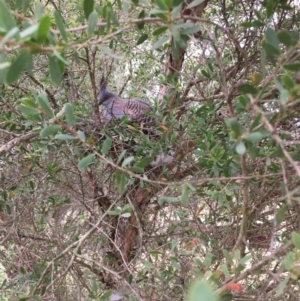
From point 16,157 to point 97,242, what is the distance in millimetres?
502

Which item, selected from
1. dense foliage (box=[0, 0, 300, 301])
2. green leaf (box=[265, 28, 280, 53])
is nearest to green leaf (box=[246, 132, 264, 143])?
dense foliage (box=[0, 0, 300, 301])

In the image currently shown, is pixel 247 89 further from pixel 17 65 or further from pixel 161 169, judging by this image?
pixel 161 169

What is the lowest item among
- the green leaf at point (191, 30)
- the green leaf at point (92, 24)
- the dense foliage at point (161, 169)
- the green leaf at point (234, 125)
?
the dense foliage at point (161, 169)

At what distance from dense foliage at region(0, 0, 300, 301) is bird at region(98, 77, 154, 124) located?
0.19ft

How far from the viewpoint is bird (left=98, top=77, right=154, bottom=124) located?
1.44 m

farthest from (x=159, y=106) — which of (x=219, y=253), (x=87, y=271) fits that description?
Answer: (x=87, y=271)

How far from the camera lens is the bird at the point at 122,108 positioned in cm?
144

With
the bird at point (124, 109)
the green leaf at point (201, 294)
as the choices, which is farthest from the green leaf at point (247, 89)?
the bird at point (124, 109)

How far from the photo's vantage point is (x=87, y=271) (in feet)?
5.90

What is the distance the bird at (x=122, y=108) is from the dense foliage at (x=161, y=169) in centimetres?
6

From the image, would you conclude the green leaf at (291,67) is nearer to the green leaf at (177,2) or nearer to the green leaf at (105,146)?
the green leaf at (177,2)

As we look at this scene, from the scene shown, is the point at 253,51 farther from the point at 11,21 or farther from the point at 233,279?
the point at 11,21

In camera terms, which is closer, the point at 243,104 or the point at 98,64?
the point at 243,104

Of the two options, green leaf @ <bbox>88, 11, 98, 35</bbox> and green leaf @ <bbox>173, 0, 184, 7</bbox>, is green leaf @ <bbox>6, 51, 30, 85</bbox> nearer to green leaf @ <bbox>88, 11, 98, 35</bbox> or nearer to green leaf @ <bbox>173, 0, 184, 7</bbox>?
green leaf @ <bbox>88, 11, 98, 35</bbox>
